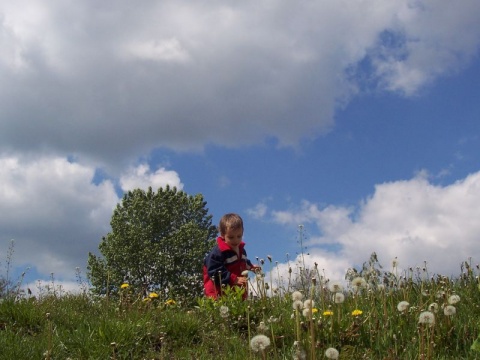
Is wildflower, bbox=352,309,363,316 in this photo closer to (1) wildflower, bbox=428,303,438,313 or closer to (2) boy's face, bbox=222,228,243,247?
(1) wildflower, bbox=428,303,438,313

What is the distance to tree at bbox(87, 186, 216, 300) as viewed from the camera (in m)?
21.7

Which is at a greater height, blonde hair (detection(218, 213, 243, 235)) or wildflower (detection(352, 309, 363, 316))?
blonde hair (detection(218, 213, 243, 235))

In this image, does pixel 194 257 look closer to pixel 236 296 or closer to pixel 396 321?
pixel 236 296

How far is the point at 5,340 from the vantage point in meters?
5.55

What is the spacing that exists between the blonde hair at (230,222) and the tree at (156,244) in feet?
38.0

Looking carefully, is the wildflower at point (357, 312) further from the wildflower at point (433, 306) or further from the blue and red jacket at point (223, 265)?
the blue and red jacket at point (223, 265)

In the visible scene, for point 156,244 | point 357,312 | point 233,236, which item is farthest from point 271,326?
point 156,244

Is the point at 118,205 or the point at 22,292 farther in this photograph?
the point at 118,205

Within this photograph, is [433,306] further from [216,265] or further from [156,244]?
[156,244]

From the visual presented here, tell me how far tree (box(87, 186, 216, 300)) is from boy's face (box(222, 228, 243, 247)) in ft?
37.8

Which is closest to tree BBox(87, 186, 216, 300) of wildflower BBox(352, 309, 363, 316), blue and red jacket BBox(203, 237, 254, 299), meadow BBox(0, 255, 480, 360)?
blue and red jacket BBox(203, 237, 254, 299)

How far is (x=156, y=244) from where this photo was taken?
22.1 meters

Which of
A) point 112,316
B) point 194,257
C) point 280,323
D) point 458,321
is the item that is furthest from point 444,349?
point 194,257

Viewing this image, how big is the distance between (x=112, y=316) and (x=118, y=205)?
57.5 ft
